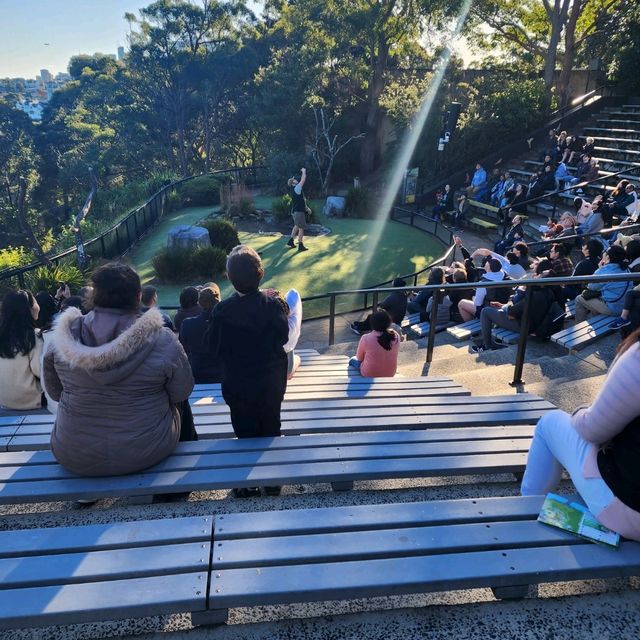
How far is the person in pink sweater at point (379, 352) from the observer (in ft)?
15.4

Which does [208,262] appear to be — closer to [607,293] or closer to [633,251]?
[607,293]

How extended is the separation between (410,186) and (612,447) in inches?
742

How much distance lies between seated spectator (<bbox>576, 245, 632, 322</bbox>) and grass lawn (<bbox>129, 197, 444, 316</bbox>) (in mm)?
4908

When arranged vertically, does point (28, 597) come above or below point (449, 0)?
below

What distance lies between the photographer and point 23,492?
2.21 m

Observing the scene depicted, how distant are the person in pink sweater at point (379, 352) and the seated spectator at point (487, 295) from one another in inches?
123

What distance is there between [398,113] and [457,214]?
702 cm

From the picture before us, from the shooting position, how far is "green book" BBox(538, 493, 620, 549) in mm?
1878

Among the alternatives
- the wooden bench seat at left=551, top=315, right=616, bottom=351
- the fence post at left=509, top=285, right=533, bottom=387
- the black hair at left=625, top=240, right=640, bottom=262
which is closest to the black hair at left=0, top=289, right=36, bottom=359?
the fence post at left=509, top=285, right=533, bottom=387

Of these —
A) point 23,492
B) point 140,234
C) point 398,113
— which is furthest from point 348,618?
point 398,113

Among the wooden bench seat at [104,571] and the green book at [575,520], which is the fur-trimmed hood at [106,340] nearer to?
the wooden bench seat at [104,571]

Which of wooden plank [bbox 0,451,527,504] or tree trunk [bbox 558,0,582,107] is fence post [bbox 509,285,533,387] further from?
tree trunk [bbox 558,0,582,107]

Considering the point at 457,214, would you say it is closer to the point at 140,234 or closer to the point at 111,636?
the point at 140,234

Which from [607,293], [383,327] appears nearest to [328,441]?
[383,327]
